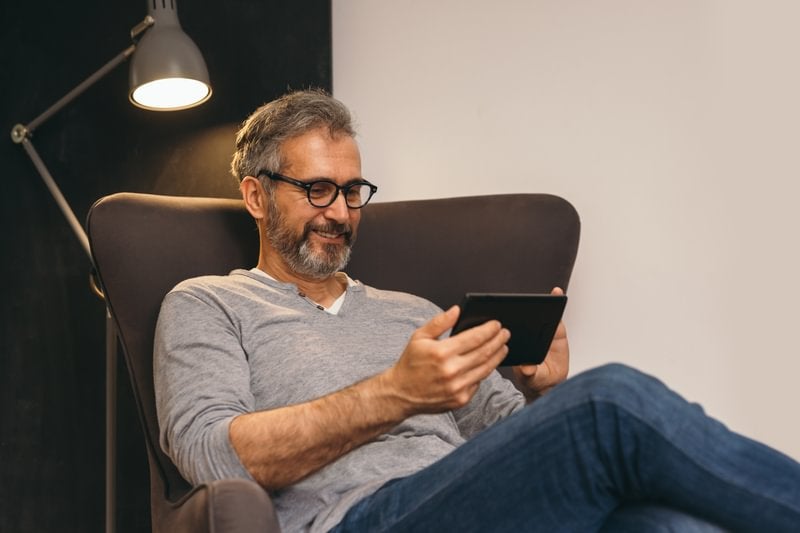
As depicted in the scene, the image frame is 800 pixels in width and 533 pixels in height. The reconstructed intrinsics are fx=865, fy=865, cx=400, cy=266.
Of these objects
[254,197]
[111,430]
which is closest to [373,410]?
[254,197]

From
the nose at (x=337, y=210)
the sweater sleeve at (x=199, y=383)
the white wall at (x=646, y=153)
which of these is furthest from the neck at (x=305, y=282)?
the white wall at (x=646, y=153)

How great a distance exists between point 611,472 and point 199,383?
64cm

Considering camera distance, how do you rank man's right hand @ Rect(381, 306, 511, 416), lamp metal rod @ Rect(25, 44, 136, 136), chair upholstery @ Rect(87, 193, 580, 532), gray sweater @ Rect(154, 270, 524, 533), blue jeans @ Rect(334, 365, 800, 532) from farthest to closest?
lamp metal rod @ Rect(25, 44, 136, 136) → chair upholstery @ Rect(87, 193, 580, 532) → gray sweater @ Rect(154, 270, 524, 533) → man's right hand @ Rect(381, 306, 511, 416) → blue jeans @ Rect(334, 365, 800, 532)

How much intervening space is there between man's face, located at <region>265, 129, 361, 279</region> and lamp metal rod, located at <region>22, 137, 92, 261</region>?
0.50m

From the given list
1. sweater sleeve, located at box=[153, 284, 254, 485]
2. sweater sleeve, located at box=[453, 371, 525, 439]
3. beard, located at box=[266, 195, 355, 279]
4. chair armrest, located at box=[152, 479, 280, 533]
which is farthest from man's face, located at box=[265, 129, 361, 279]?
chair armrest, located at box=[152, 479, 280, 533]

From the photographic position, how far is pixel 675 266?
196 cm

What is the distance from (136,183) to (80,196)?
14 centimetres

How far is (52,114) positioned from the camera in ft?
6.60

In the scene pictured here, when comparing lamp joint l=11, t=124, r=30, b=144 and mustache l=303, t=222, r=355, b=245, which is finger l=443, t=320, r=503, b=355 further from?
lamp joint l=11, t=124, r=30, b=144

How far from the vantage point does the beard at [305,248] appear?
169cm

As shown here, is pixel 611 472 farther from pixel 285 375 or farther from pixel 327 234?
pixel 327 234

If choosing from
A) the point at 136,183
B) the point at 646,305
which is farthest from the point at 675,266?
the point at 136,183

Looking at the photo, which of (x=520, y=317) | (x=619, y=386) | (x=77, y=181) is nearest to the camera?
(x=619, y=386)

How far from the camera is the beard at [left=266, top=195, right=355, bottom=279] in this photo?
1.69 metres
